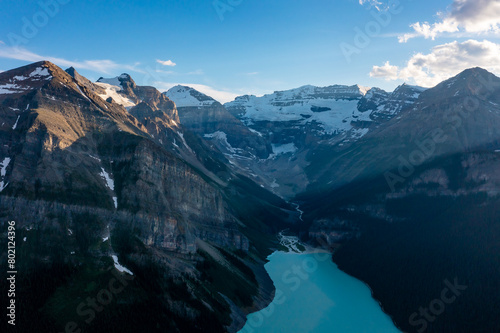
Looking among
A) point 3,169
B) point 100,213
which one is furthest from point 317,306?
point 3,169

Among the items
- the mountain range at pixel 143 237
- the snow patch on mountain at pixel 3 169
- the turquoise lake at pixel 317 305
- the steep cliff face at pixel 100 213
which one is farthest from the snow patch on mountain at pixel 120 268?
the turquoise lake at pixel 317 305

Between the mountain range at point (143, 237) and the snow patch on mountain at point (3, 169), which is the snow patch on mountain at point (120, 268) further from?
the snow patch on mountain at point (3, 169)

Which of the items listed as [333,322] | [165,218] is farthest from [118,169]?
[333,322]

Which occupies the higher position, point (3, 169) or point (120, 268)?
point (3, 169)

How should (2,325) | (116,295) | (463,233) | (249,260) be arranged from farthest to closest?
(249,260) < (463,233) < (116,295) < (2,325)

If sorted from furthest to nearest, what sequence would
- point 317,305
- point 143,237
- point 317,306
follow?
1. point 317,305
2. point 317,306
3. point 143,237

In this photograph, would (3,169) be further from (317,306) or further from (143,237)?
(317,306)

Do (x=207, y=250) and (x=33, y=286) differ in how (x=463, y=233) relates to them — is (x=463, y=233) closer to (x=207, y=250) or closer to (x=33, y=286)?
(x=207, y=250)

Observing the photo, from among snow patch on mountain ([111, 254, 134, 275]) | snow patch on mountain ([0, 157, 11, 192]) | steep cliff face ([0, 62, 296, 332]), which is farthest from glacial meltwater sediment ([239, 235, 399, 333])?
snow patch on mountain ([0, 157, 11, 192])
